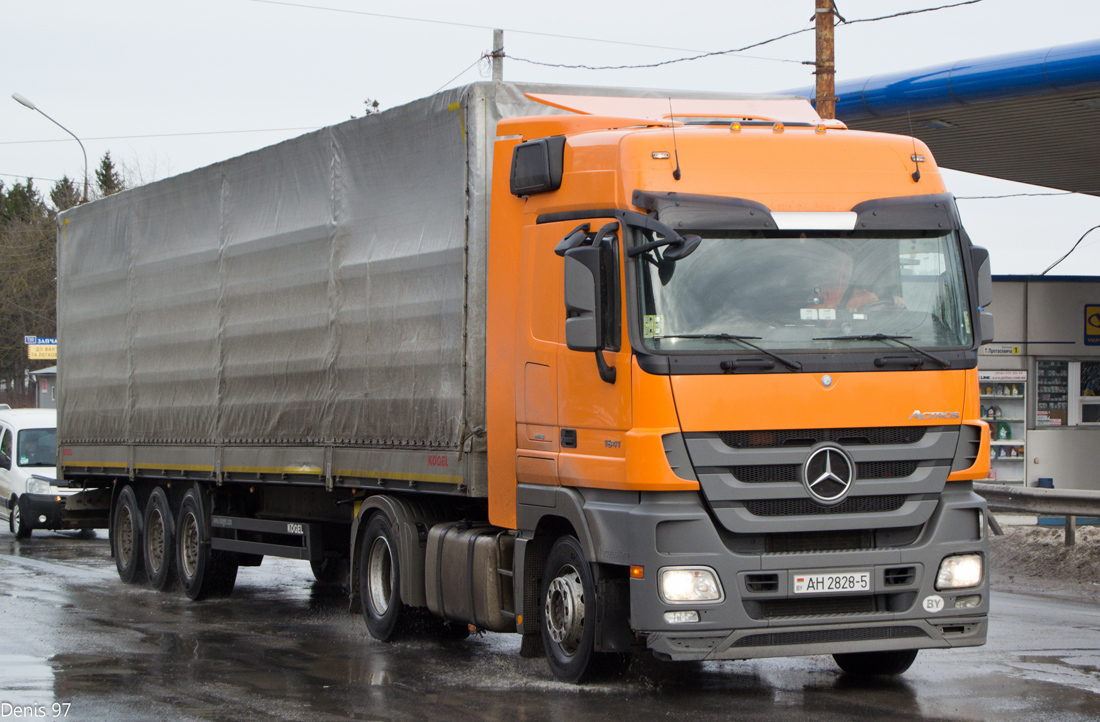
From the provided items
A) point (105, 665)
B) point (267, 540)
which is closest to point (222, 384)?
point (267, 540)

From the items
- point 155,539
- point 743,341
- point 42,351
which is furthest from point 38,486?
point 42,351

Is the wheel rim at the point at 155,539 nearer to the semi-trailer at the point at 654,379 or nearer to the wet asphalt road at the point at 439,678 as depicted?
the wet asphalt road at the point at 439,678

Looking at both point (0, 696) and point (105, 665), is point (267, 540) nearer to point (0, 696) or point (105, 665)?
point (105, 665)

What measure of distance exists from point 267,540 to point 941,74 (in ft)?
38.5

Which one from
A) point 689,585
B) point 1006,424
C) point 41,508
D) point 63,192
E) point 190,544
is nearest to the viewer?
point 689,585

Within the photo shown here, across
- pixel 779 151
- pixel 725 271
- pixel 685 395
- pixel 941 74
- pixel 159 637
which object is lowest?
pixel 159 637

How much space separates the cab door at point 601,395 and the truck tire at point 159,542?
7.44 m

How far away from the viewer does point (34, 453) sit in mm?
21453

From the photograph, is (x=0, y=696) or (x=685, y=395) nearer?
(x=685, y=395)

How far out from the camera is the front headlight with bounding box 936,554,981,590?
7.86 meters

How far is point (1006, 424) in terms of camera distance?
71.4 ft

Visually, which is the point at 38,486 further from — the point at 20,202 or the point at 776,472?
the point at 20,202

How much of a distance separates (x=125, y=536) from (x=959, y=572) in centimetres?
1049

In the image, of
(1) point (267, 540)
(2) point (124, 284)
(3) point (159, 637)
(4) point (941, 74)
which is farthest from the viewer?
(4) point (941, 74)
